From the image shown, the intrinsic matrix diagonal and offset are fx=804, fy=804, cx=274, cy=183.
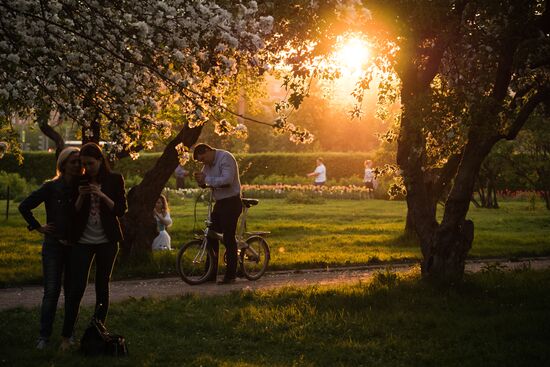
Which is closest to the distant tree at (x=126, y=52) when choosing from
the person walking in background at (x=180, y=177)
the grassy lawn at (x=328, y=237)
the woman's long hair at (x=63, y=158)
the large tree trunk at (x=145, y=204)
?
the woman's long hair at (x=63, y=158)

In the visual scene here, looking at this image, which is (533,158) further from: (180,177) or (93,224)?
(180,177)

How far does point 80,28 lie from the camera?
8.64m

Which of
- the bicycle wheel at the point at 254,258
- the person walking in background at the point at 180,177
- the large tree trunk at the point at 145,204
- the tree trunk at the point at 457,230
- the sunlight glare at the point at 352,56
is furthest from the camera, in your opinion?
the person walking in background at the point at 180,177

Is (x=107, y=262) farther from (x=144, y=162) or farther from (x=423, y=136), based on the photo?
(x=144, y=162)

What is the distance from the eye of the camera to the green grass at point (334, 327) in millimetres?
7438

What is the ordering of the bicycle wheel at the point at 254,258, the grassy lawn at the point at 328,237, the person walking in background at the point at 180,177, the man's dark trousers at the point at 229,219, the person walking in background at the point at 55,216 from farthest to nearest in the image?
1. the person walking in background at the point at 180,177
2. the grassy lawn at the point at 328,237
3. the bicycle wheel at the point at 254,258
4. the man's dark trousers at the point at 229,219
5. the person walking in background at the point at 55,216

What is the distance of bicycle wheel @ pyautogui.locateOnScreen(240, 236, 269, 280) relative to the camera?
1286 cm

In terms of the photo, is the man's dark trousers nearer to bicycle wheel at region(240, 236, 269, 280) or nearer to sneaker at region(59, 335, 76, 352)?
bicycle wheel at region(240, 236, 269, 280)

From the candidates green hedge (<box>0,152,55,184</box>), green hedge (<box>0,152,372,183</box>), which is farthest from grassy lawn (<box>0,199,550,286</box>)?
green hedge (<box>0,152,372,183</box>)

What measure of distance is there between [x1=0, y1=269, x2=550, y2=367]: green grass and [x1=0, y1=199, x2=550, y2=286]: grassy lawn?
12.2 ft

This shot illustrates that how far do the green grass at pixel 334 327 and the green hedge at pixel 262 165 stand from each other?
104 ft

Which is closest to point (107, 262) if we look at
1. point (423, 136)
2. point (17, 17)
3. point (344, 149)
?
point (17, 17)

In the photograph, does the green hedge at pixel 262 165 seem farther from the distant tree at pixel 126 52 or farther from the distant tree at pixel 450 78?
the distant tree at pixel 126 52

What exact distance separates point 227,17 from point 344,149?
212 ft
